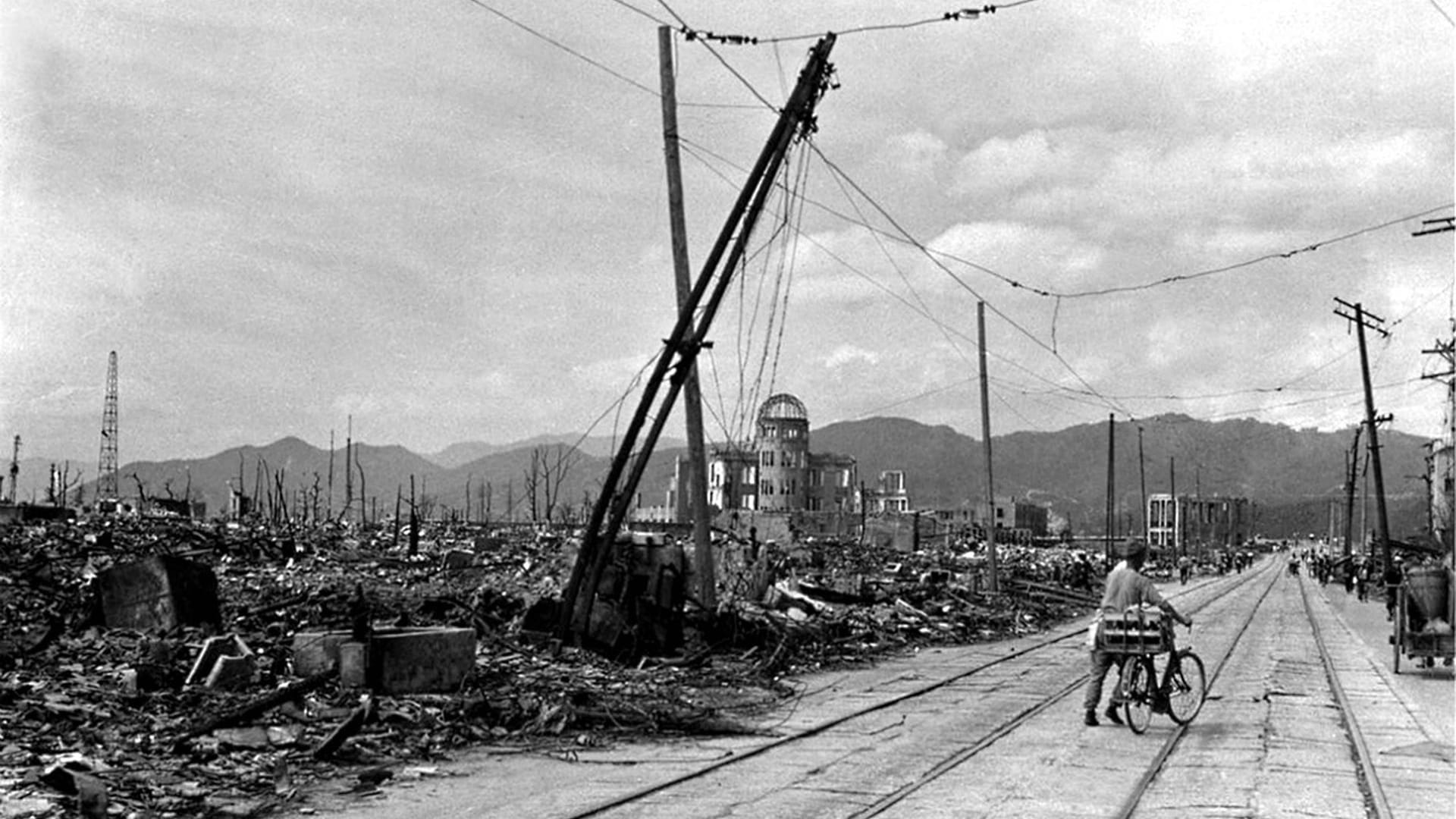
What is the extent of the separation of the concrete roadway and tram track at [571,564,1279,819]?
107 millimetres

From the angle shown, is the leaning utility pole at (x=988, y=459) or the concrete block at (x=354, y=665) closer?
the concrete block at (x=354, y=665)

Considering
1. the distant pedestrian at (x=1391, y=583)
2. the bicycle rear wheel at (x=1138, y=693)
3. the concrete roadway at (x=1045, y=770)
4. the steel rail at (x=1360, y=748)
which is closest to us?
the concrete roadway at (x=1045, y=770)

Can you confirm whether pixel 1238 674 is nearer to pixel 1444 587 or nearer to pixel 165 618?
pixel 1444 587

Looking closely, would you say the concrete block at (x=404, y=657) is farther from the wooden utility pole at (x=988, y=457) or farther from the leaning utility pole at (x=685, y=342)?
the wooden utility pole at (x=988, y=457)

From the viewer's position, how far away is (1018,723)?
13359 millimetres

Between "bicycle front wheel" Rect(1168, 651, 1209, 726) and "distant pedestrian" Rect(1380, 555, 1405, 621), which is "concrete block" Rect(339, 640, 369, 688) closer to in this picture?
"bicycle front wheel" Rect(1168, 651, 1209, 726)

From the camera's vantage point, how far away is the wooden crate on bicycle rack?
1237 cm

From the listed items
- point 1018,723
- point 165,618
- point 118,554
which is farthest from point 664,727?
point 118,554

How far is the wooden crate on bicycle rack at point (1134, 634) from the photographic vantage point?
12.4 m

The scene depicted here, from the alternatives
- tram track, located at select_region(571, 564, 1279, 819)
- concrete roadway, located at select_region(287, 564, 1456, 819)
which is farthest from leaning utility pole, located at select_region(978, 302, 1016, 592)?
Answer: concrete roadway, located at select_region(287, 564, 1456, 819)

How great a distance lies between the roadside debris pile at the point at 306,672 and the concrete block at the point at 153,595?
0.08ft

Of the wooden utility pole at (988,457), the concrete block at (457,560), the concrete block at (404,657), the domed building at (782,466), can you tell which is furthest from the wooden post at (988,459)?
the domed building at (782,466)

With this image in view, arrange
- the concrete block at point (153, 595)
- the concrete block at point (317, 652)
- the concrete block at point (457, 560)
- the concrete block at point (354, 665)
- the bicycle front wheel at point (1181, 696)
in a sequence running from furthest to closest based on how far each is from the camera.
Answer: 1. the concrete block at point (457, 560)
2. the concrete block at point (153, 595)
3. the concrete block at point (317, 652)
4. the concrete block at point (354, 665)
5. the bicycle front wheel at point (1181, 696)

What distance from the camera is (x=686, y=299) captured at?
19.0 meters
